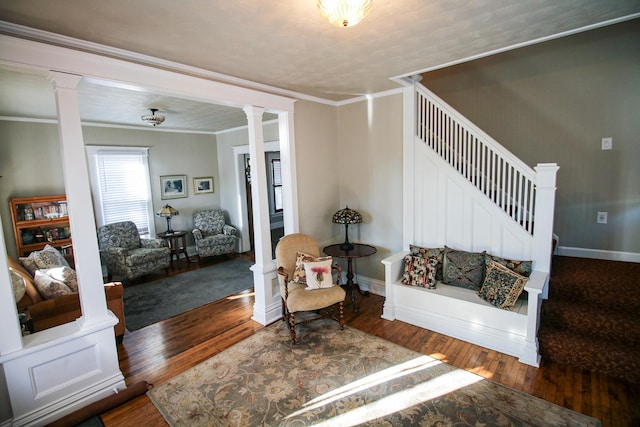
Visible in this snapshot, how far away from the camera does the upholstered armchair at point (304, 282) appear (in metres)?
3.17

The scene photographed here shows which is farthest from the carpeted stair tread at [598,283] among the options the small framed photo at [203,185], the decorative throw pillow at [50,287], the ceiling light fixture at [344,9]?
the small framed photo at [203,185]

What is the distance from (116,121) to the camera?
5.22 m

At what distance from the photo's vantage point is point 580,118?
3.62 metres

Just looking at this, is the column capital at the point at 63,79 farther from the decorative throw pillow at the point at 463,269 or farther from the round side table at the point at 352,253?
the decorative throw pillow at the point at 463,269

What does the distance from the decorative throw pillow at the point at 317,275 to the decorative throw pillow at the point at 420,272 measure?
2.90ft

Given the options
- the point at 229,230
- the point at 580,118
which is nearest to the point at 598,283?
the point at 580,118

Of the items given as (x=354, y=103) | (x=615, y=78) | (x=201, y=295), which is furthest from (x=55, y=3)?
(x=615, y=78)

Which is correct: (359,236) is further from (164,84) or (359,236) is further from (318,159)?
(164,84)

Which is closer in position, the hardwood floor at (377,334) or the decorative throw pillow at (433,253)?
the hardwood floor at (377,334)

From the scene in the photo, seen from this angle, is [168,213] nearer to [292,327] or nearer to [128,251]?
[128,251]

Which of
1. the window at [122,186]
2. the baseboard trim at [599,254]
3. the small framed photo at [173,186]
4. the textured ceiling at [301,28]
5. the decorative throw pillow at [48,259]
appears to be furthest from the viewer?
the small framed photo at [173,186]

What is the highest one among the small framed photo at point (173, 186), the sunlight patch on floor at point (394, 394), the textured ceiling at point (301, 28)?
the textured ceiling at point (301, 28)

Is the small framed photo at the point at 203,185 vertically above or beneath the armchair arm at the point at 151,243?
above

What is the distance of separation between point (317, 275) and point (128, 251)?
3663 mm
